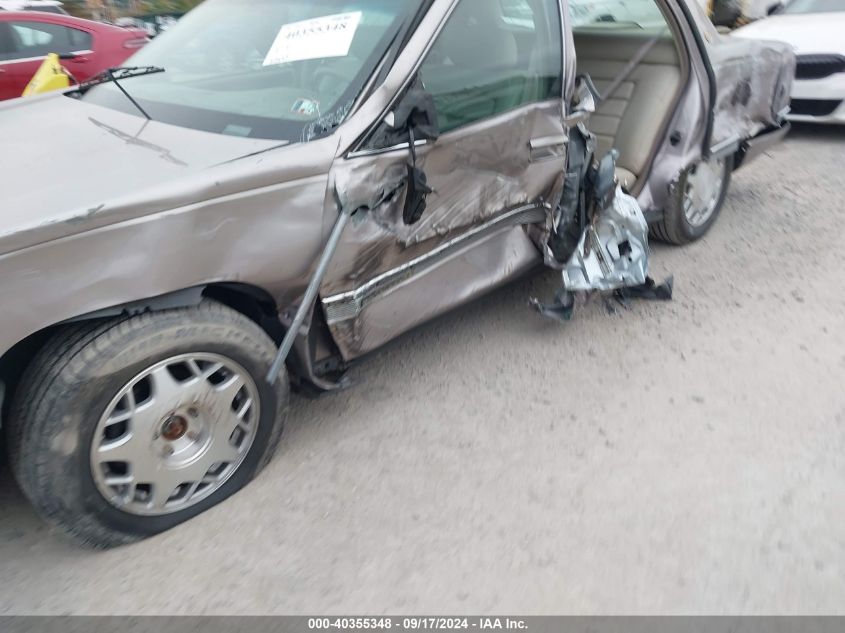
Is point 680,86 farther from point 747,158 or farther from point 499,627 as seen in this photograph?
point 499,627

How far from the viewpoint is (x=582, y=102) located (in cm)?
338

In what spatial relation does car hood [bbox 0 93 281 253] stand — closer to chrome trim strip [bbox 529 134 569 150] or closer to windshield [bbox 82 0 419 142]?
windshield [bbox 82 0 419 142]

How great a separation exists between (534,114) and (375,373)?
4.57ft

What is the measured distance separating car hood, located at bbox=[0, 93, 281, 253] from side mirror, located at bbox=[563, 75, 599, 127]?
5.10ft

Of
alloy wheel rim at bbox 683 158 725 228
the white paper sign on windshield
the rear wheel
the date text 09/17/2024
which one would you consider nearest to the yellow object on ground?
the white paper sign on windshield

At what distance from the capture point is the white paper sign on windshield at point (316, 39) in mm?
2758

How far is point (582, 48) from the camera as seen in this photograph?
14.6ft

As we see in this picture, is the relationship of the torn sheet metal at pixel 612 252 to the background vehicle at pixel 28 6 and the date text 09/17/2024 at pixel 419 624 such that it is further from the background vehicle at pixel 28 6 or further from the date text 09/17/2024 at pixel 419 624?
the background vehicle at pixel 28 6

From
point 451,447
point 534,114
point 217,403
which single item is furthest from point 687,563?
point 534,114

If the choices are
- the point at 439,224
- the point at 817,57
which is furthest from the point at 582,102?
the point at 817,57

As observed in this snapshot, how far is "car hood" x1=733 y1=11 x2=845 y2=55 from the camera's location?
6.41 meters

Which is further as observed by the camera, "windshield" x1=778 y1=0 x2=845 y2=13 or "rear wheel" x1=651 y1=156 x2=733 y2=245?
"windshield" x1=778 y1=0 x2=845 y2=13

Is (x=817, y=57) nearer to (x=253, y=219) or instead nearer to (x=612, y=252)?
(x=612, y=252)

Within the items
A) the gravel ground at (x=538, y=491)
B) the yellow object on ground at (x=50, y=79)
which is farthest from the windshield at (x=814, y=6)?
the yellow object on ground at (x=50, y=79)
